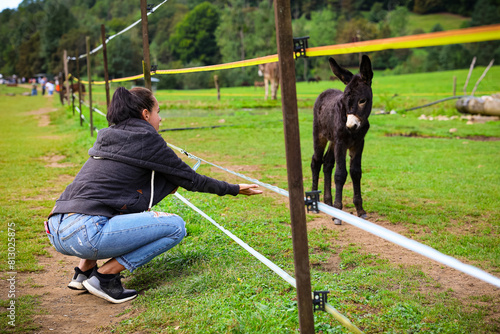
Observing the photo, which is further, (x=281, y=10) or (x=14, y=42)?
(x=14, y=42)

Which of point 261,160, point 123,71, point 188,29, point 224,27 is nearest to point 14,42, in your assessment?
point 188,29

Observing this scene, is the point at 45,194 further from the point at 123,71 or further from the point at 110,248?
the point at 123,71

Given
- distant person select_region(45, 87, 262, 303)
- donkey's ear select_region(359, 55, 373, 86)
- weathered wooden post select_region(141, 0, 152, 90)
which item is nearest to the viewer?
distant person select_region(45, 87, 262, 303)

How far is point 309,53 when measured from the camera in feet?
8.41

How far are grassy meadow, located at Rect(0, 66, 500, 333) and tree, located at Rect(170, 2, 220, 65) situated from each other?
6220cm

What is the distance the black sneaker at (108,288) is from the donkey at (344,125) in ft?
8.91

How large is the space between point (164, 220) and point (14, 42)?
117 meters

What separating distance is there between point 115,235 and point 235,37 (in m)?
69.3

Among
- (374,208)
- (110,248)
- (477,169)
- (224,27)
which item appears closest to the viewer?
(110,248)

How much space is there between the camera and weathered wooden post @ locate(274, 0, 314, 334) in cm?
205

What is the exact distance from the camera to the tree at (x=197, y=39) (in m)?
70.5

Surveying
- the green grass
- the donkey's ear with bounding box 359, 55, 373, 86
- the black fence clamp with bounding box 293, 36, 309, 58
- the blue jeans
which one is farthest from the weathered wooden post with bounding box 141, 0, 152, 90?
the green grass

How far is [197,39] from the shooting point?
72.9m

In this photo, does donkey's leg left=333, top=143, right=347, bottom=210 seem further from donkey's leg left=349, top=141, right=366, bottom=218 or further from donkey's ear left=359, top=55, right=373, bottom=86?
donkey's ear left=359, top=55, right=373, bottom=86
